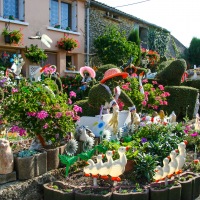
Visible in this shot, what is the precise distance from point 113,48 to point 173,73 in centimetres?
363

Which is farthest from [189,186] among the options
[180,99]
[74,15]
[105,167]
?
[74,15]

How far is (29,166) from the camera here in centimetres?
437

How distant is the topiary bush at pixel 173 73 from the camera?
11.6 meters

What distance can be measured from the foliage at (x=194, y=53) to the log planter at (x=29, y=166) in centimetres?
2417

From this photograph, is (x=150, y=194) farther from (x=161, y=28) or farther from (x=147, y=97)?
(x=161, y=28)

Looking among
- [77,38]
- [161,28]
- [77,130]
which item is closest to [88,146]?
[77,130]

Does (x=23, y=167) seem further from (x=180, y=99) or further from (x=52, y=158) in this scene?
(x=180, y=99)

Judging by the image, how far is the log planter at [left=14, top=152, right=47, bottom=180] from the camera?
4316 mm

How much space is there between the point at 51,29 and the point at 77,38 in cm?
162

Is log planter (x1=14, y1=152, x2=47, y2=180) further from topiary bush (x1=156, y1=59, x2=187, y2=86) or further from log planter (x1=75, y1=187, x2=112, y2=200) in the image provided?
topiary bush (x1=156, y1=59, x2=187, y2=86)

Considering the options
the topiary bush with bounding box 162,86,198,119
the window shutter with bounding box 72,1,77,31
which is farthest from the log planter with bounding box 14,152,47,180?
the window shutter with bounding box 72,1,77,31

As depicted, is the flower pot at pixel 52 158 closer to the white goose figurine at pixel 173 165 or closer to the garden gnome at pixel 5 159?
the garden gnome at pixel 5 159

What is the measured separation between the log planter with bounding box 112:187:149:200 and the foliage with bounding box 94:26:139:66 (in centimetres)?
1050

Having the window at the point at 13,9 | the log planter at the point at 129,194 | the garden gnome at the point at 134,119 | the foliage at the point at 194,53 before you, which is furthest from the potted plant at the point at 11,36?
the foliage at the point at 194,53
